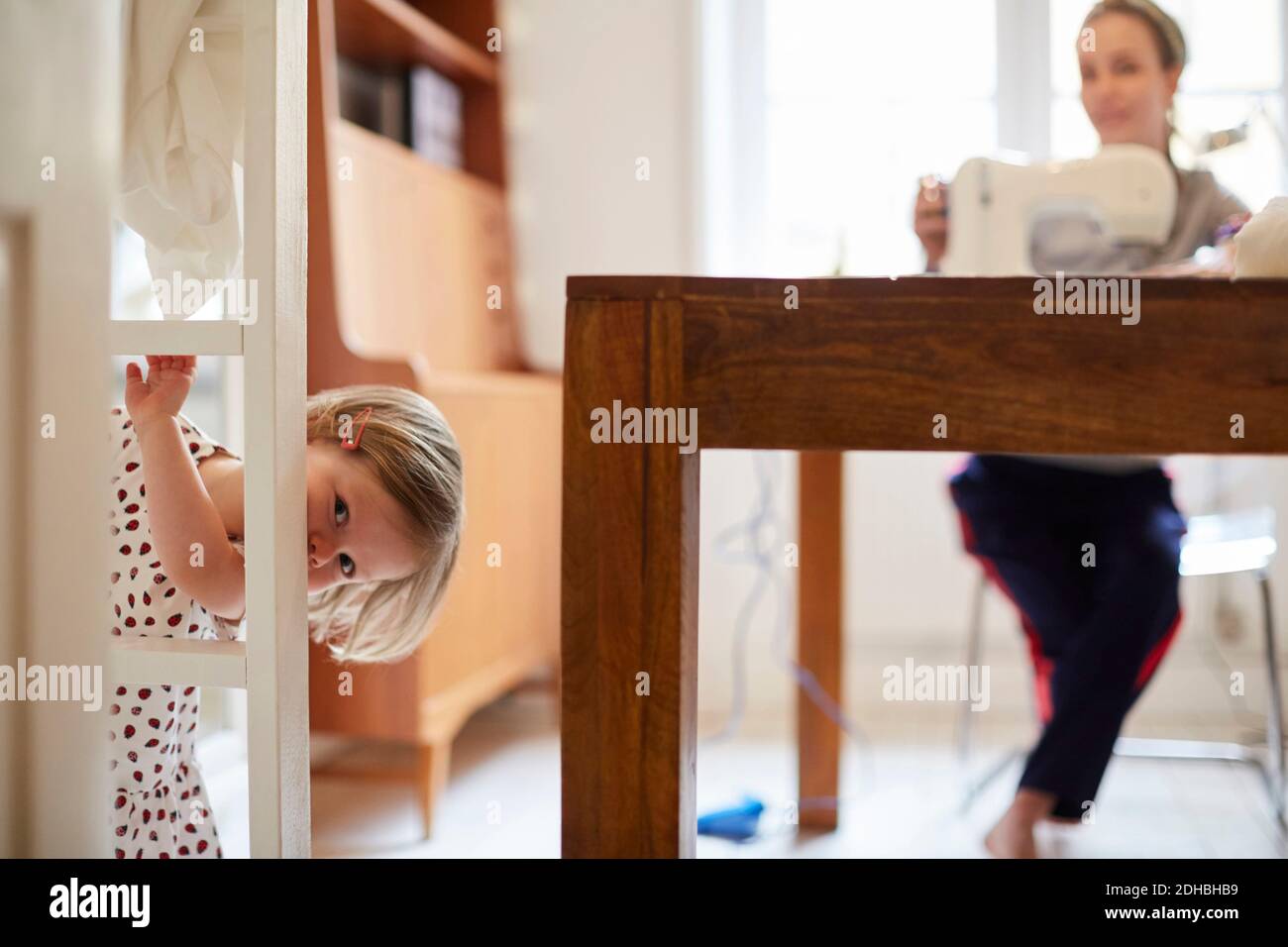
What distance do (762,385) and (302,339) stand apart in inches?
14.9

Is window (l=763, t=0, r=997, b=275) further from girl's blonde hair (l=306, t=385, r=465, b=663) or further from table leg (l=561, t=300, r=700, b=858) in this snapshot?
table leg (l=561, t=300, r=700, b=858)

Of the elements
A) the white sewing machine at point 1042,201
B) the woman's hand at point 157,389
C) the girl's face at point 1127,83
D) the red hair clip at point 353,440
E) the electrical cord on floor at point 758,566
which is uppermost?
the girl's face at point 1127,83

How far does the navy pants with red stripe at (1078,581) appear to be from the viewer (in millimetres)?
1609

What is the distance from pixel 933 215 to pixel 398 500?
750 millimetres

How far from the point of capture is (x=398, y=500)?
1.07m

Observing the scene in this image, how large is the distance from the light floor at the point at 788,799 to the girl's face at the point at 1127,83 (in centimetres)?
102

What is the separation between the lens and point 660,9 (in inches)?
101

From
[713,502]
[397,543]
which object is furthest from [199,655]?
[713,502]

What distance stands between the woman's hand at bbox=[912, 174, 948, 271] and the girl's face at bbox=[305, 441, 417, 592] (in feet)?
2.44

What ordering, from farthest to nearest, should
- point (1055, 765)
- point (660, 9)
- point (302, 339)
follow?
point (660, 9), point (1055, 765), point (302, 339)

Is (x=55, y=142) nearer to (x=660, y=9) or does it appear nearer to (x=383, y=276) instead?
(x=383, y=276)

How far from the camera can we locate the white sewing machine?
1.22 metres

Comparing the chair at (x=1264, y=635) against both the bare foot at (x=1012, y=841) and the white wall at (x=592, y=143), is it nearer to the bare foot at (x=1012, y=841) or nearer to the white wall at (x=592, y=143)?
the bare foot at (x=1012, y=841)


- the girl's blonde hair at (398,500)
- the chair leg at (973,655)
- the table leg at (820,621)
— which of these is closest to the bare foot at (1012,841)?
the table leg at (820,621)
